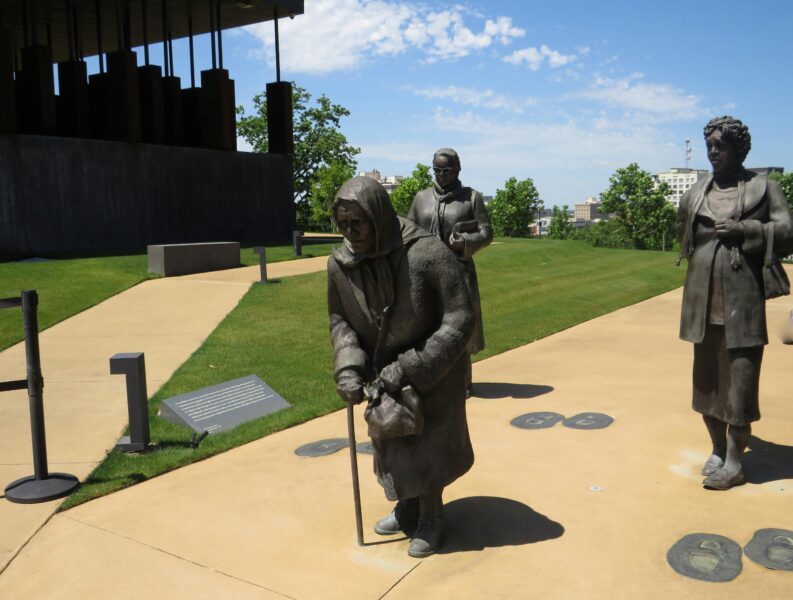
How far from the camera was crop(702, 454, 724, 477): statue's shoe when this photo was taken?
511cm

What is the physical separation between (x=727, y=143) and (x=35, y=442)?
16.9 ft

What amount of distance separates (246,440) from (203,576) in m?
2.54

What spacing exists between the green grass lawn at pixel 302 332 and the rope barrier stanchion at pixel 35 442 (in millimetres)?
166

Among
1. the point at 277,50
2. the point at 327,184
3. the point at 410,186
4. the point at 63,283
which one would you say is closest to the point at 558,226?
the point at 410,186

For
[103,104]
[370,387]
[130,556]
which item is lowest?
[130,556]

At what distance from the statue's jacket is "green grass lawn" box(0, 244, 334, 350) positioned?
9.73m

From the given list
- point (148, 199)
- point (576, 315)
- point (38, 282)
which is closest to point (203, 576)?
point (576, 315)

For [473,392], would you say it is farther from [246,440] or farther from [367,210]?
[367,210]

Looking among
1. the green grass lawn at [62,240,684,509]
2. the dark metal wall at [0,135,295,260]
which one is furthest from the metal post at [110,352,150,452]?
the dark metal wall at [0,135,295,260]

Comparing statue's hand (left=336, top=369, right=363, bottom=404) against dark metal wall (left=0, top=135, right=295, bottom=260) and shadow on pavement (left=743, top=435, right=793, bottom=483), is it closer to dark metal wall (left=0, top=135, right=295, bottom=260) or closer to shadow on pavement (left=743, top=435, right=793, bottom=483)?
shadow on pavement (left=743, top=435, right=793, bottom=483)

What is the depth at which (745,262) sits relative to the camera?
15.5ft

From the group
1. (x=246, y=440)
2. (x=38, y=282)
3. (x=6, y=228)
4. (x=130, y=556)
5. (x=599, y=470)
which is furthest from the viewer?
(x=6, y=228)

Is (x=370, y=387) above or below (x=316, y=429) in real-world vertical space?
above

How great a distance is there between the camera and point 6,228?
22.1m
